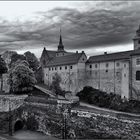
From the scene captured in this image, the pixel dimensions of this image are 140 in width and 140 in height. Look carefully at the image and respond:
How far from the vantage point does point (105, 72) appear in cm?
4606

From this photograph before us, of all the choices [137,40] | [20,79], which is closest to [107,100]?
[137,40]

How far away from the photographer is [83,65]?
51.3 m

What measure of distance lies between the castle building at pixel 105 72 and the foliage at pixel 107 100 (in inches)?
63.0

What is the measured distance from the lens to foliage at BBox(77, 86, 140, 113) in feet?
116

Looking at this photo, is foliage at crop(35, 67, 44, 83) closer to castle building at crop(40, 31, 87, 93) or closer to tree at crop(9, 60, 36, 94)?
castle building at crop(40, 31, 87, 93)

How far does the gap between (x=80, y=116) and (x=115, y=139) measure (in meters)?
5.82

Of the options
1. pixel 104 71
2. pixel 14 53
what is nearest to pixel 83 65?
pixel 104 71

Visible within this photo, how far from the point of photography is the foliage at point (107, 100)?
35.2 m

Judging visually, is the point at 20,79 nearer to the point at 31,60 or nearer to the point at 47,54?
the point at 47,54

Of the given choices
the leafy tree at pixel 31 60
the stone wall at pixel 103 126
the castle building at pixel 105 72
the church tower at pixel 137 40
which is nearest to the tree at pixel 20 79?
the castle building at pixel 105 72

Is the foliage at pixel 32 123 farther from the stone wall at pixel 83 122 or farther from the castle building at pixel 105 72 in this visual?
the castle building at pixel 105 72

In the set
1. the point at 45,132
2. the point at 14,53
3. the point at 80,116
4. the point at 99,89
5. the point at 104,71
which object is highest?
the point at 14,53

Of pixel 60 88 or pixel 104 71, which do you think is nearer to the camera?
pixel 104 71

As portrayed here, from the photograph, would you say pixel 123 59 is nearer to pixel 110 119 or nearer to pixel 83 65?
pixel 83 65
